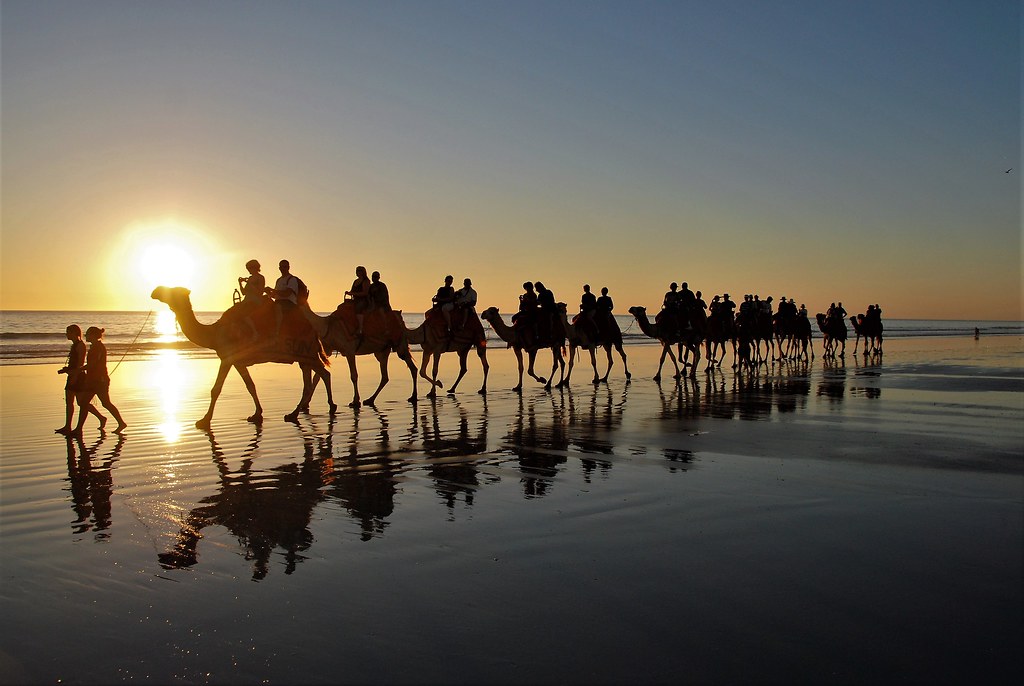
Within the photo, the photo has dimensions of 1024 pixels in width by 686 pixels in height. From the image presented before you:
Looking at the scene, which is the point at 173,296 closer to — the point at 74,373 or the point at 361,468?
the point at 74,373

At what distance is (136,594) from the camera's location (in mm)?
4699

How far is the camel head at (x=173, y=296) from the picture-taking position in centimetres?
1307

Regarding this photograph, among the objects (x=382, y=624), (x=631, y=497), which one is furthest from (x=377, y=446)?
(x=382, y=624)

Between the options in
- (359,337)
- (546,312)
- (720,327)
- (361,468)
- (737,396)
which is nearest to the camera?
(361,468)

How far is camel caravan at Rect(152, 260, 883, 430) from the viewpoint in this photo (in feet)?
45.6

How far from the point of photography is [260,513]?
664cm

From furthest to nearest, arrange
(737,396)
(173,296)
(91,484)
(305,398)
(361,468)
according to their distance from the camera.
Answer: (737,396) < (305,398) < (173,296) < (361,468) < (91,484)

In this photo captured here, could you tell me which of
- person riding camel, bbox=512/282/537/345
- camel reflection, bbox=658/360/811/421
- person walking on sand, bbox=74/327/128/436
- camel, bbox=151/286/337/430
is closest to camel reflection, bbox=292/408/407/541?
camel, bbox=151/286/337/430

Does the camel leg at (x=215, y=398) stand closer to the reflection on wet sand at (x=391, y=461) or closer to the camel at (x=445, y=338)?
the reflection on wet sand at (x=391, y=461)

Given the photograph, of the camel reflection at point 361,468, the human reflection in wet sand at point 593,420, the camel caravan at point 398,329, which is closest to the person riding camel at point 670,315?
the camel caravan at point 398,329

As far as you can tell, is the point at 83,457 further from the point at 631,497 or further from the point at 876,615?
the point at 876,615

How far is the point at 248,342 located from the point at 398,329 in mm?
4516

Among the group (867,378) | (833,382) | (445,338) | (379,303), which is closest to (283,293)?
(379,303)

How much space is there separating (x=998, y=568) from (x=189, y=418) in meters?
12.2
